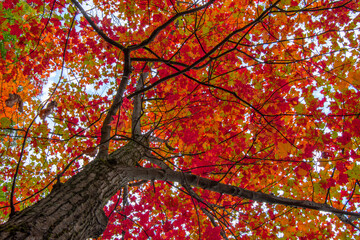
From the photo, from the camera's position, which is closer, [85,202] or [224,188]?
[85,202]

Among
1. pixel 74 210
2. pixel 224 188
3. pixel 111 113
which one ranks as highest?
pixel 111 113

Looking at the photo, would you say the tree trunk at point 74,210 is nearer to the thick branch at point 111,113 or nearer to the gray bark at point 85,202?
the gray bark at point 85,202

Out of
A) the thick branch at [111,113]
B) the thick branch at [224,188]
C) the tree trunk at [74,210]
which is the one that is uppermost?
the thick branch at [111,113]

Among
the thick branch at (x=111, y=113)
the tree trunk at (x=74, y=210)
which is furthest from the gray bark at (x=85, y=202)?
the thick branch at (x=111, y=113)

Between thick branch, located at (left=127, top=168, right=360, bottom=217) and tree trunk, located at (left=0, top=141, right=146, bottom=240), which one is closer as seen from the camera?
tree trunk, located at (left=0, top=141, right=146, bottom=240)

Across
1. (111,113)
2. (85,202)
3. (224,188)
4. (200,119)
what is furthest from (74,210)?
(200,119)

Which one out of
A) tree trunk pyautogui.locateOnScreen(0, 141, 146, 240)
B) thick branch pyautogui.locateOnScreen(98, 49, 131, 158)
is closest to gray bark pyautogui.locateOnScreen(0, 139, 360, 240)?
tree trunk pyautogui.locateOnScreen(0, 141, 146, 240)

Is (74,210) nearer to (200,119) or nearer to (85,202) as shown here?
(85,202)

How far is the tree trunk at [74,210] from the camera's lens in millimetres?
1170

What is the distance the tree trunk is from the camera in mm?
1170

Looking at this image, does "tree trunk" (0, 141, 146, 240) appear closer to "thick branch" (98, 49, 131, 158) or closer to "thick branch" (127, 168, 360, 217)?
"thick branch" (98, 49, 131, 158)

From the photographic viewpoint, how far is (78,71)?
6.47 meters

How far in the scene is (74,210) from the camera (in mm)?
1505

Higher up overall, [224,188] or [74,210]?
[224,188]
